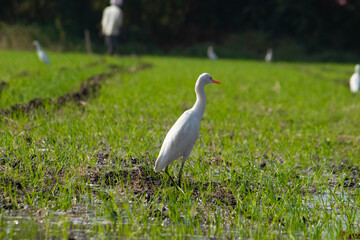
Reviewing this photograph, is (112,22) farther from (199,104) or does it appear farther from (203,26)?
(199,104)

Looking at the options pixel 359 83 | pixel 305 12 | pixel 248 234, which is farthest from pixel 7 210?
pixel 305 12

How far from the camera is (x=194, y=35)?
119 ft

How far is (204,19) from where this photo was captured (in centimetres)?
3578

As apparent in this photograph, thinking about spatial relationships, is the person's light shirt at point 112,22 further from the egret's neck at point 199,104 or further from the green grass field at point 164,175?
the egret's neck at point 199,104

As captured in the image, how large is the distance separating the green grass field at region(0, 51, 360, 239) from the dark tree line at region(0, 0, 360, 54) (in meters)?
25.1

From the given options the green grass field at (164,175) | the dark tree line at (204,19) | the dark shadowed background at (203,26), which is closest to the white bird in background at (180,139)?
the green grass field at (164,175)

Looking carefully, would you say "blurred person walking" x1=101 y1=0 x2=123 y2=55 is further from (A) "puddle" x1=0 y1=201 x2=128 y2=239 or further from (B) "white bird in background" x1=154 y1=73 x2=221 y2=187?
(A) "puddle" x1=0 y1=201 x2=128 y2=239

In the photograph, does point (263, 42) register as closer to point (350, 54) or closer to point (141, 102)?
point (350, 54)

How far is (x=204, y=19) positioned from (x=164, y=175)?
32634 millimetres

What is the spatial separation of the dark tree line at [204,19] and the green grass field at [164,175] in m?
25.1

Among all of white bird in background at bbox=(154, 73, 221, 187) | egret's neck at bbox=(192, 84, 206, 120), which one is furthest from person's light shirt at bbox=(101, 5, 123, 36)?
white bird in background at bbox=(154, 73, 221, 187)

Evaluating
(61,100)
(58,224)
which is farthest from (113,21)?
(58,224)

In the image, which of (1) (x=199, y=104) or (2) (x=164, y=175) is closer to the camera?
(1) (x=199, y=104)

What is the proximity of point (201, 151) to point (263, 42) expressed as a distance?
103ft
